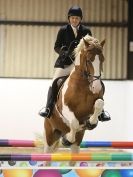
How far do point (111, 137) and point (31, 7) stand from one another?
3336 mm

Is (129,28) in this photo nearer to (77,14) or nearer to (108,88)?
(108,88)

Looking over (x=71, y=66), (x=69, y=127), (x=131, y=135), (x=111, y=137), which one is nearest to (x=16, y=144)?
(x=69, y=127)

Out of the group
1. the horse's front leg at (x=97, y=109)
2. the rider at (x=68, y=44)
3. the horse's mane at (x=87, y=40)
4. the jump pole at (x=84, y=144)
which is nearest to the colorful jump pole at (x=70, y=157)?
the horse's front leg at (x=97, y=109)

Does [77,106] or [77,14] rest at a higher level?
[77,14]

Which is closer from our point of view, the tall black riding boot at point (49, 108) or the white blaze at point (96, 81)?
the white blaze at point (96, 81)

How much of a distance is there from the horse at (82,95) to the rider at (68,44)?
156 mm

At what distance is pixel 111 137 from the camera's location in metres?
8.70

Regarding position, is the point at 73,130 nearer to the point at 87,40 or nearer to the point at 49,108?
the point at 49,108

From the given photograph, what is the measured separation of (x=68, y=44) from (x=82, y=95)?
75 centimetres

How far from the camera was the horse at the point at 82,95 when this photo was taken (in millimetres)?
3533

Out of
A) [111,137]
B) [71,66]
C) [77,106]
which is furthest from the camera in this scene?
[111,137]

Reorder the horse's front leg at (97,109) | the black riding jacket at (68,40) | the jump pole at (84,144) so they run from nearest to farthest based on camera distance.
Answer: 1. the horse's front leg at (97,109)
2. the black riding jacket at (68,40)
3. the jump pole at (84,144)

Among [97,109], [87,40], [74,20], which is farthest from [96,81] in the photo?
[74,20]

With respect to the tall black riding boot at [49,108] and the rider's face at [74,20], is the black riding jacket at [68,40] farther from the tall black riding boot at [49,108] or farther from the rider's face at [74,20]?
the tall black riding boot at [49,108]
